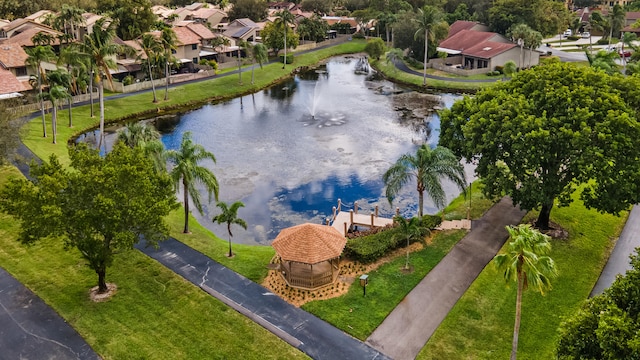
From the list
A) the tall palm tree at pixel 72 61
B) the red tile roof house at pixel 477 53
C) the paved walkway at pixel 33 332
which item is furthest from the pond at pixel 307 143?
the paved walkway at pixel 33 332

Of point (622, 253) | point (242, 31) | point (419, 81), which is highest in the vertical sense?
point (242, 31)

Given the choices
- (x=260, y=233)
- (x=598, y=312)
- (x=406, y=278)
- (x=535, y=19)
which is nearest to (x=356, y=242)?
(x=406, y=278)

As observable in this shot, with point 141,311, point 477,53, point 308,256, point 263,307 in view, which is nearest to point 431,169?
point 308,256

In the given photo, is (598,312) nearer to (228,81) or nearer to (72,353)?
(72,353)

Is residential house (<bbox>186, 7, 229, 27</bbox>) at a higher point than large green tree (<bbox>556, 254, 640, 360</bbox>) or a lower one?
higher

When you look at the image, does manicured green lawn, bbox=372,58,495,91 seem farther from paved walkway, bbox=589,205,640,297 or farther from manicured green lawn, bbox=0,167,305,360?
manicured green lawn, bbox=0,167,305,360

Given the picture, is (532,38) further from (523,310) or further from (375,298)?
(375,298)

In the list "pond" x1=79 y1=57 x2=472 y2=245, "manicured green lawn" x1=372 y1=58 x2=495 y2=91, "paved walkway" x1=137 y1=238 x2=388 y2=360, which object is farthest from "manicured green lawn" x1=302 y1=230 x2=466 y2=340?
"manicured green lawn" x1=372 y1=58 x2=495 y2=91
